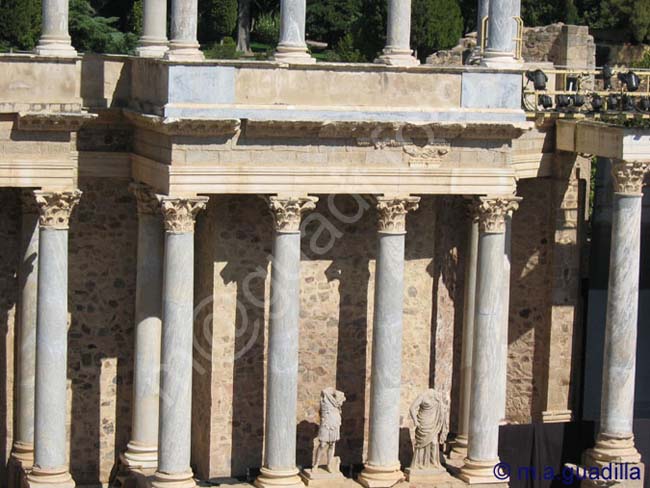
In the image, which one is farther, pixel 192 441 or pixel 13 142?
pixel 192 441

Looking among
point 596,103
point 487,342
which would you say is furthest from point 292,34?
point 596,103

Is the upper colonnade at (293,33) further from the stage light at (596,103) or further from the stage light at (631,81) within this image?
the stage light at (631,81)

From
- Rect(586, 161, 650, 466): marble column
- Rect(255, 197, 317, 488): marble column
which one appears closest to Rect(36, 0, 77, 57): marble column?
Rect(255, 197, 317, 488): marble column

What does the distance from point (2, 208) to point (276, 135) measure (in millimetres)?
5301

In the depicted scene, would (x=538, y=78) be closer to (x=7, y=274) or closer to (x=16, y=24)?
(x=7, y=274)

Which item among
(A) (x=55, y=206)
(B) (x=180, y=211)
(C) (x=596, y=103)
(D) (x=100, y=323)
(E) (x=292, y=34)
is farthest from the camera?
(C) (x=596, y=103)

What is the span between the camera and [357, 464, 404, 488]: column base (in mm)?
33250

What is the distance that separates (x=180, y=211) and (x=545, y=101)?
26.7 feet

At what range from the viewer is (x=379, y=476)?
3328cm

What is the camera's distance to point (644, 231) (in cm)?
3966

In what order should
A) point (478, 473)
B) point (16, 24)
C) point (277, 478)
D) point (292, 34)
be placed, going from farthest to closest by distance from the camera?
point (16, 24)
point (478, 473)
point (277, 478)
point (292, 34)

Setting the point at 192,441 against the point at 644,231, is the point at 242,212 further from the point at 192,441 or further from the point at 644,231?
the point at 644,231

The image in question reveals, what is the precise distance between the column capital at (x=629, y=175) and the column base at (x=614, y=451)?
14.6ft

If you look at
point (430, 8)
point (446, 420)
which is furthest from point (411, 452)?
point (430, 8)
